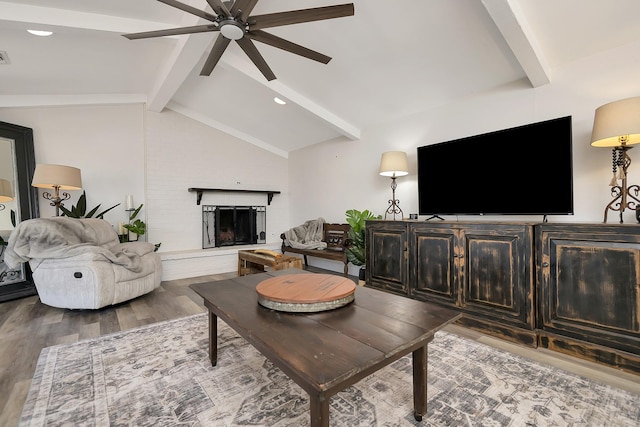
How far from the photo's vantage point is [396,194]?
3.99m

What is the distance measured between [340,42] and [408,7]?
0.72 metres

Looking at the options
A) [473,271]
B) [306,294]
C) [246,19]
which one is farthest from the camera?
[473,271]

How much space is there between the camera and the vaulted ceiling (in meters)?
2.26

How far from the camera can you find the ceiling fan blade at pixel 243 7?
1.68m

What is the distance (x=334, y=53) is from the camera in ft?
9.93

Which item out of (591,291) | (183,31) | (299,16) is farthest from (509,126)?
(183,31)

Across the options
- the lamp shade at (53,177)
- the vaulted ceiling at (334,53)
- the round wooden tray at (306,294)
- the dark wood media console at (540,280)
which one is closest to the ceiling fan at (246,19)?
the vaulted ceiling at (334,53)

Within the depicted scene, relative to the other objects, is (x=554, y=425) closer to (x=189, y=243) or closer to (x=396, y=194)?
(x=396, y=194)

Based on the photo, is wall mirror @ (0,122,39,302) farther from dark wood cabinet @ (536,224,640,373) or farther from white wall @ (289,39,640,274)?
dark wood cabinet @ (536,224,640,373)

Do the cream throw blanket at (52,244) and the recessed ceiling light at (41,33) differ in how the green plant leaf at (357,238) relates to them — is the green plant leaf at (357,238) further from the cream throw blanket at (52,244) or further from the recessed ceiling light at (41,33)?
the recessed ceiling light at (41,33)

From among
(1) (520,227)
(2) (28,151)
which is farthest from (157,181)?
(1) (520,227)

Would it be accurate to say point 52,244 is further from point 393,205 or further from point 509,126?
point 509,126

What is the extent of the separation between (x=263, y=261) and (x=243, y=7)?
2828 mm

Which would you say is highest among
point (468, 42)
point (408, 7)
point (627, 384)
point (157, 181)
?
point (408, 7)
